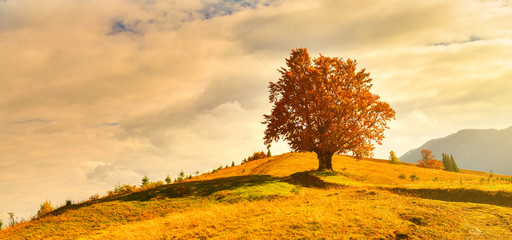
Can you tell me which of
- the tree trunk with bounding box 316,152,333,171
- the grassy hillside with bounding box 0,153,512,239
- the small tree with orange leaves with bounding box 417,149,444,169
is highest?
the tree trunk with bounding box 316,152,333,171

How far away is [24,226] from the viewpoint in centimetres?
1700

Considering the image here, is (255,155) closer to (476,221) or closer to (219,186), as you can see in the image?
(219,186)

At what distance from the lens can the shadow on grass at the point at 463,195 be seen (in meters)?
15.8

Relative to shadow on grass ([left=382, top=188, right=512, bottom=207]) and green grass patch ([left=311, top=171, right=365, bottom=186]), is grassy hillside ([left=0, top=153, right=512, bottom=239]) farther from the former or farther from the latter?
green grass patch ([left=311, top=171, right=365, bottom=186])

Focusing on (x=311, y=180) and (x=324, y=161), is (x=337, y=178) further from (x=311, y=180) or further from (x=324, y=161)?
(x=324, y=161)

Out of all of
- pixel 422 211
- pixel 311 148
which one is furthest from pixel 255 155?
pixel 422 211

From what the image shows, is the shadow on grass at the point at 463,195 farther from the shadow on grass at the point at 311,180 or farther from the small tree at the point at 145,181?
the small tree at the point at 145,181

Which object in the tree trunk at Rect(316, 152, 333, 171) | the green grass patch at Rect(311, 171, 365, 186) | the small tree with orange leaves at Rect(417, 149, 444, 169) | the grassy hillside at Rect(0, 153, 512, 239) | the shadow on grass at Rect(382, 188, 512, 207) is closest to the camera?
the grassy hillside at Rect(0, 153, 512, 239)

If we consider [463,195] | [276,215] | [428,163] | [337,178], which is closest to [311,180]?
[337,178]

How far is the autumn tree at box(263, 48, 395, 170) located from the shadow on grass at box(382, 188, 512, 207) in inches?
326

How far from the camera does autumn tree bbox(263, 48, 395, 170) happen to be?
27.1 meters

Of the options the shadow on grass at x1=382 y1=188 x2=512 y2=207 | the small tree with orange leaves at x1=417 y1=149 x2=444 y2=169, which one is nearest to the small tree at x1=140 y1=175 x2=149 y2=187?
the shadow on grass at x1=382 y1=188 x2=512 y2=207

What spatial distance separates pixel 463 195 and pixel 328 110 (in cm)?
1223

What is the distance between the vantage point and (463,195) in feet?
56.9
